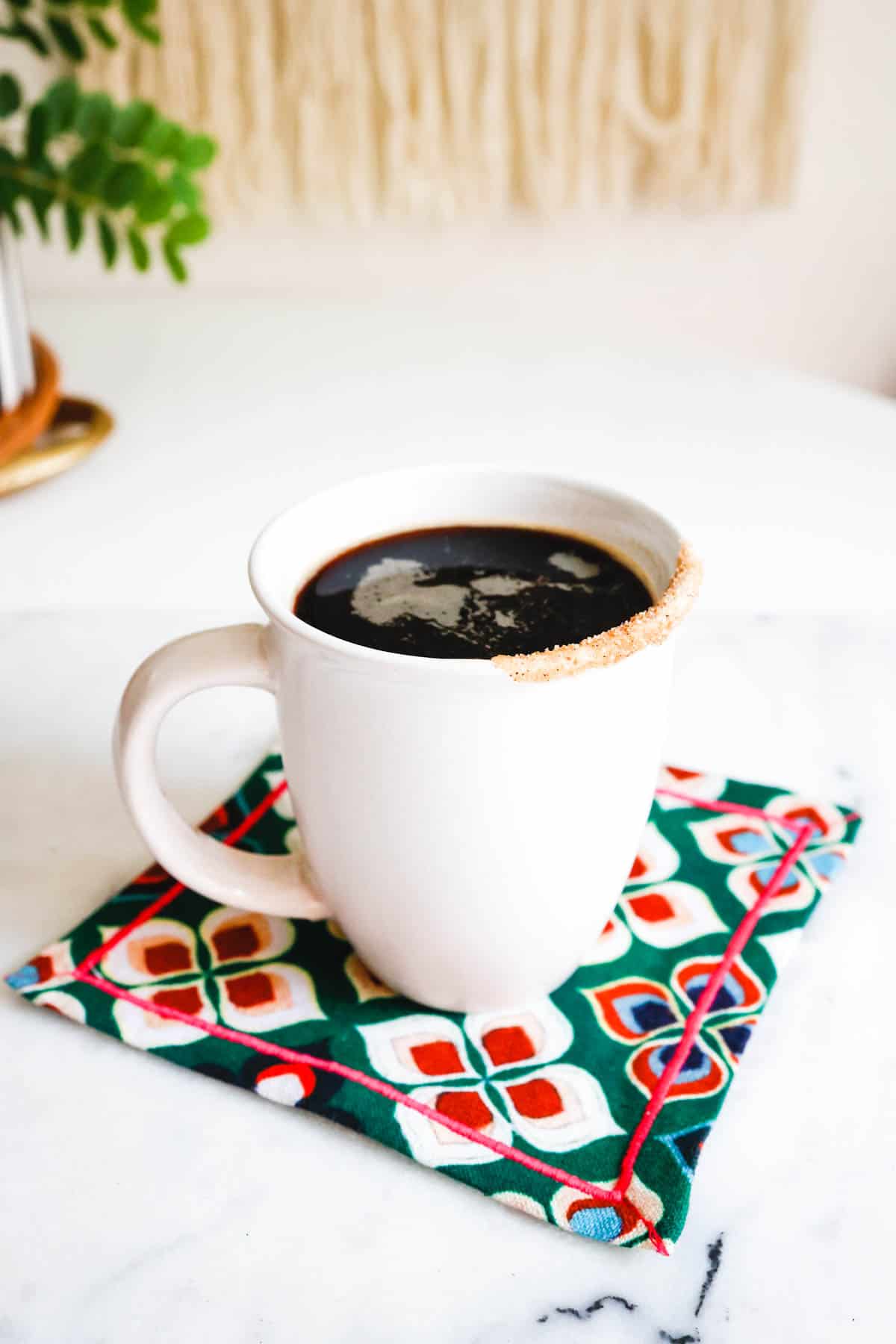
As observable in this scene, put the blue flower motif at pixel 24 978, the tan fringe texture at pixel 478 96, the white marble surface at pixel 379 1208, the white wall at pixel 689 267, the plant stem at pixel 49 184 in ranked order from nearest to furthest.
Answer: the white marble surface at pixel 379 1208
the blue flower motif at pixel 24 978
the plant stem at pixel 49 184
the tan fringe texture at pixel 478 96
the white wall at pixel 689 267

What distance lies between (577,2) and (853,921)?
145 cm

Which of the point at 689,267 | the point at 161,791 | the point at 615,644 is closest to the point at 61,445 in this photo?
the point at 161,791

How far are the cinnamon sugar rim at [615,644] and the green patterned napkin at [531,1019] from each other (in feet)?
0.46

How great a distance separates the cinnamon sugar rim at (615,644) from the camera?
1.23ft

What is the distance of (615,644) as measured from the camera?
1.27 ft

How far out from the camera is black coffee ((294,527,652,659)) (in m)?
0.42

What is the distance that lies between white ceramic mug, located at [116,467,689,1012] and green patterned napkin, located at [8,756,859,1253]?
21 millimetres

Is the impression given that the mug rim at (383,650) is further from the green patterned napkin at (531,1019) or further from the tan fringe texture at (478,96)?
the tan fringe texture at (478,96)

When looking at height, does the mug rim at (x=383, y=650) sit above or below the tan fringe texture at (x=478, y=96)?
above

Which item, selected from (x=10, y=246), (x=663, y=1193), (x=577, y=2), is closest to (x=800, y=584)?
(x=663, y=1193)

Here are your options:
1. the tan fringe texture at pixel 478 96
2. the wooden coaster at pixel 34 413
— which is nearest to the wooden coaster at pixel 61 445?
the wooden coaster at pixel 34 413

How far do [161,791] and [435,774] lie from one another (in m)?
0.12

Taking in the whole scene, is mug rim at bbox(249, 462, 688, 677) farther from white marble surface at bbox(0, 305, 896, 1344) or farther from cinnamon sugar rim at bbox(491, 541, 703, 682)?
Result: white marble surface at bbox(0, 305, 896, 1344)

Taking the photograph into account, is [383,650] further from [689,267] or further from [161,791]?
[689,267]
